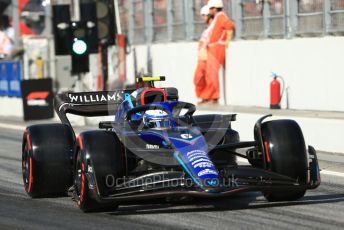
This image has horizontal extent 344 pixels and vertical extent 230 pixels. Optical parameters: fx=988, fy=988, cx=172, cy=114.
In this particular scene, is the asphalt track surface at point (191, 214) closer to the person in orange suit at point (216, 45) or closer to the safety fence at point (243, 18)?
the safety fence at point (243, 18)

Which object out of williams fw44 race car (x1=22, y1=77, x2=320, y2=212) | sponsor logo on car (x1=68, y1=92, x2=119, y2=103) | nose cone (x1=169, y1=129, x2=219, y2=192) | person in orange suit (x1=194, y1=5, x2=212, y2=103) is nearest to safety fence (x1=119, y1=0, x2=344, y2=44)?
person in orange suit (x1=194, y1=5, x2=212, y2=103)

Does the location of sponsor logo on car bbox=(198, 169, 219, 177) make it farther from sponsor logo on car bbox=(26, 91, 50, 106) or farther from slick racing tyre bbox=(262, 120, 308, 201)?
sponsor logo on car bbox=(26, 91, 50, 106)

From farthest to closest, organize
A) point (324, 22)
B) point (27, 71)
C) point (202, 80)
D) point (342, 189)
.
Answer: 1. point (27, 71)
2. point (202, 80)
3. point (324, 22)
4. point (342, 189)

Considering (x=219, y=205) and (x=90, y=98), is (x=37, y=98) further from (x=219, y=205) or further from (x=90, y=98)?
(x=219, y=205)

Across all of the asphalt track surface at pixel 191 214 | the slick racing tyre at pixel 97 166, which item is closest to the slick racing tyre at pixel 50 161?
the asphalt track surface at pixel 191 214

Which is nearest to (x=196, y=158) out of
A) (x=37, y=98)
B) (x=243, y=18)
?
(x=243, y=18)

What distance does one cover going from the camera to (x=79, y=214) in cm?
948

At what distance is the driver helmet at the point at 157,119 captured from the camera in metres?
10.1

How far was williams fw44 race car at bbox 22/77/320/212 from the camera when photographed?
359 inches

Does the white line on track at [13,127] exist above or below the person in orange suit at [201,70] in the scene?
below

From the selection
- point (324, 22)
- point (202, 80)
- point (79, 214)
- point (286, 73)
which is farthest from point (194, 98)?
point (79, 214)

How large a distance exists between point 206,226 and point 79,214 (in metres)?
1.48

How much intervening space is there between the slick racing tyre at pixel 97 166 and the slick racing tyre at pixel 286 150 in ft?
4.88

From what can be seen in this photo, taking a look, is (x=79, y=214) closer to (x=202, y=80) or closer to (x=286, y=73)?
(x=286, y=73)
